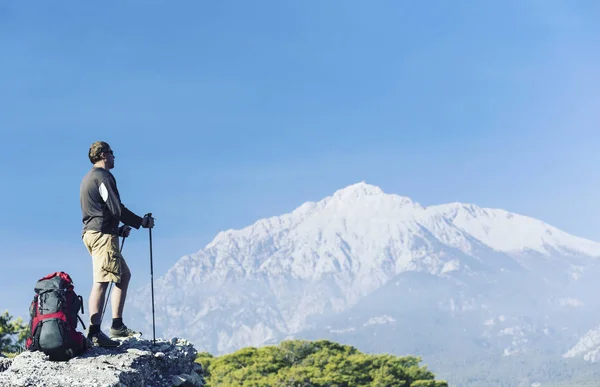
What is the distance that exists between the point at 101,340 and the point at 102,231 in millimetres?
1393

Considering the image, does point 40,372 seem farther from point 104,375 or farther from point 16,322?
point 16,322

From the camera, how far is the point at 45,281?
9.90 metres

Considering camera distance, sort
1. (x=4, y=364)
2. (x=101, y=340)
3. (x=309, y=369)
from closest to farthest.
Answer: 1. (x=4, y=364)
2. (x=101, y=340)
3. (x=309, y=369)

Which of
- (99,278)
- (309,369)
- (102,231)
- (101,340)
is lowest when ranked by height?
(101,340)

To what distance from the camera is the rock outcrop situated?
929 centimetres

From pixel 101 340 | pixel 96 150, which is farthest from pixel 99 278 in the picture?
pixel 96 150

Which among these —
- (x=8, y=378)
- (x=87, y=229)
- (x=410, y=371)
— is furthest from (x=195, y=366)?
(x=410, y=371)

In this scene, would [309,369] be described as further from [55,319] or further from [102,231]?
[55,319]

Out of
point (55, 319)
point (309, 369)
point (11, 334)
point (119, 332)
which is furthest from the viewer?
point (309, 369)

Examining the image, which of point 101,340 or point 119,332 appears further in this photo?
point 119,332

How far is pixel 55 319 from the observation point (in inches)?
377

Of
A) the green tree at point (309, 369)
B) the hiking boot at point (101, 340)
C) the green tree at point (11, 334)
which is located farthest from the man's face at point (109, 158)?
the green tree at point (309, 369)

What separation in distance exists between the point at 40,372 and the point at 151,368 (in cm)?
172

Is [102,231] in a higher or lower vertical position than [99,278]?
higher
